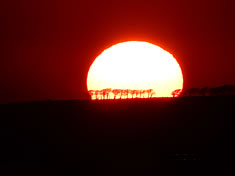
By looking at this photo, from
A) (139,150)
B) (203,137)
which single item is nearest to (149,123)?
(139,150)

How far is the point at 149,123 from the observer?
1.34 meters

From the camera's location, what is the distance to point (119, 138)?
1.34 m

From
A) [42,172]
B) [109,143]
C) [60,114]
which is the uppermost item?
[60,114]

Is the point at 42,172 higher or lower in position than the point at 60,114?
lower

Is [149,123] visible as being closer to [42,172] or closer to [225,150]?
[225,150]

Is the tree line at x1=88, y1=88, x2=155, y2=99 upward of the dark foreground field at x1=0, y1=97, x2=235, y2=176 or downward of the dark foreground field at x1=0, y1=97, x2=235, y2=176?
upward

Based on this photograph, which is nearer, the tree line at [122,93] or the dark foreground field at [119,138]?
the dark foreground field at [119,138]

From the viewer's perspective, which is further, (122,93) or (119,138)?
(122,93)

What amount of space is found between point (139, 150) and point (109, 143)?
0.38 feet

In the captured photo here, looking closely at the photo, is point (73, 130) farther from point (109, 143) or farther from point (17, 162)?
point (17, 162)

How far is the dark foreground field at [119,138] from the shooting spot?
1.32 metres

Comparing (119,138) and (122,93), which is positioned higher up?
(122,93)

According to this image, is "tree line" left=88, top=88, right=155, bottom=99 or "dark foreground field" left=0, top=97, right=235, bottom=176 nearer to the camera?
"dark foreground field" left=0, top=97, right=235, bottom=176

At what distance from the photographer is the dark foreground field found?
1.32m
